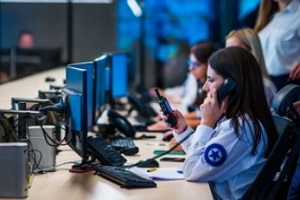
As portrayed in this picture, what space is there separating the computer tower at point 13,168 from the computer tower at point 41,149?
45 centimetres

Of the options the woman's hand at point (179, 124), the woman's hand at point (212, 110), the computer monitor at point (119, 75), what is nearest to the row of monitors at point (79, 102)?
the woman's hand at point (179, 124)

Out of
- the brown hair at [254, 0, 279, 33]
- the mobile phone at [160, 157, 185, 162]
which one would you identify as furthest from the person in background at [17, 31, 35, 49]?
the mobile phone at [160, 157, 185, 162]

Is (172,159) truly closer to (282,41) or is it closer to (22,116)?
(22,116)

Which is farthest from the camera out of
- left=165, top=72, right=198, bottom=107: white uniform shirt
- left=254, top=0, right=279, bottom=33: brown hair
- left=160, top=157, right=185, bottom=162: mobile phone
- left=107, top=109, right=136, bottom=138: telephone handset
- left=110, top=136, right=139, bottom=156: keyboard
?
Answer: left=165, top=72, right=198, bottom=107: white uniform shirt

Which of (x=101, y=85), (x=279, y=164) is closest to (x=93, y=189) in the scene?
(x=279, y=164)

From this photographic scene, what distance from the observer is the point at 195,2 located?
28.6 feet

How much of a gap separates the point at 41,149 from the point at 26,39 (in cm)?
530

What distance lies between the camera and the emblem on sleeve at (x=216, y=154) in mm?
2488

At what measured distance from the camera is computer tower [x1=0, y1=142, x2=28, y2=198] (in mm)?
2201

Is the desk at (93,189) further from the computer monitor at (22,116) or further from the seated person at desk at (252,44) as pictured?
the seated person at desk at (252,44)

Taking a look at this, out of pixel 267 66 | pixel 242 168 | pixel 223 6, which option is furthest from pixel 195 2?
pixel 242 168

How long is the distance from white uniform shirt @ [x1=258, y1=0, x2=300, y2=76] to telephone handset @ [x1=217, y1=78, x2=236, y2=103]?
159 centimetres

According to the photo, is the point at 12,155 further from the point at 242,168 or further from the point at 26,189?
the point at 242,168

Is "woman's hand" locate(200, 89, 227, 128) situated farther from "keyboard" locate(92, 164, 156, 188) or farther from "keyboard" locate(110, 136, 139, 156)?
"keyboard" locate(110, 136, 139, 156)
